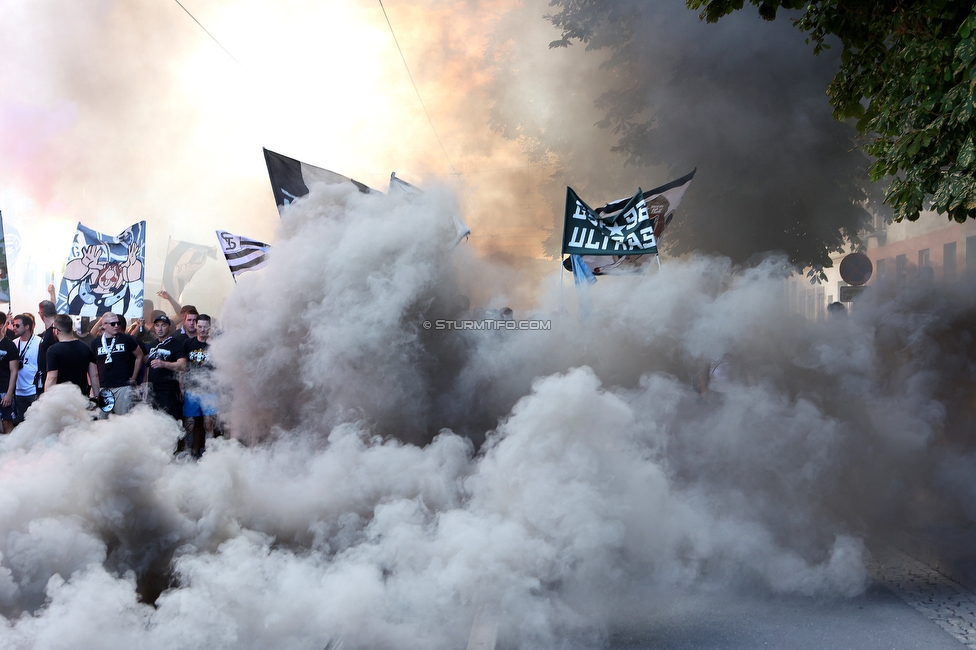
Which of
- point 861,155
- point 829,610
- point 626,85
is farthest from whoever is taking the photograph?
point 626,85

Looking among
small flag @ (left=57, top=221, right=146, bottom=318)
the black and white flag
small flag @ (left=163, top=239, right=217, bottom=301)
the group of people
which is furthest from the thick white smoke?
small flag @ (left=163, top=239, right=217, bottom=301)

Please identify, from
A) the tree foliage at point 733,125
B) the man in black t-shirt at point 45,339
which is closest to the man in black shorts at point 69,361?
the man in black t-shirt at point 45,339

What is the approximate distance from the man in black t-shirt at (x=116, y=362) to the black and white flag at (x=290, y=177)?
1.91 meters

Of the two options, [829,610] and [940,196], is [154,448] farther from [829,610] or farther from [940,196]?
[940,196]

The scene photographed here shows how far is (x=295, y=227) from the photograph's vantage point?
5660mm

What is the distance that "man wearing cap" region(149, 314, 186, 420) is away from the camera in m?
6.41

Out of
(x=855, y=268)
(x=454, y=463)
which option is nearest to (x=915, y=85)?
(x=454, y=463)

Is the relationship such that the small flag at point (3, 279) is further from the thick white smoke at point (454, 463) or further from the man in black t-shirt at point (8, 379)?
the thick white smoke at point (454, 463)

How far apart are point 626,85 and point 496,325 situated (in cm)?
591

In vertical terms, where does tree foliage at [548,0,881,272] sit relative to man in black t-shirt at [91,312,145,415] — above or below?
above

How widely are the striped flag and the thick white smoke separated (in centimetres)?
179

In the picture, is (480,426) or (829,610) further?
(480,426)

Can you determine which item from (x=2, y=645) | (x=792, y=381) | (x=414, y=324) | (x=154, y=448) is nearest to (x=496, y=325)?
(x=414, y=324)

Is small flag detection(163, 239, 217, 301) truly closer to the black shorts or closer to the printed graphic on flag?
the black shorts
